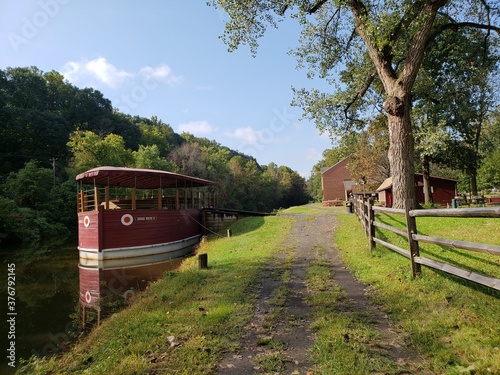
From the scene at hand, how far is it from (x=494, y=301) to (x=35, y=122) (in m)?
55.0

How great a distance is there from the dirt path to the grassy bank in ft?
0.75

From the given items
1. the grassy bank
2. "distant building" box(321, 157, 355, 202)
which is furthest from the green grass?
"distant building" box(321, 157, 355, 202)

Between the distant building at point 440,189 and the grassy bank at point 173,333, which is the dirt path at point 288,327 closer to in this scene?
the grassy bank at point 173,333

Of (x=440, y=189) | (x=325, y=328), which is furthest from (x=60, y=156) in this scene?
(x=325, y=328)

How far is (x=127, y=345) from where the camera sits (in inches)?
170

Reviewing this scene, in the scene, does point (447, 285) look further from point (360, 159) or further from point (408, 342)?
point (360, 159)

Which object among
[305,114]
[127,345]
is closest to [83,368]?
[127,345]

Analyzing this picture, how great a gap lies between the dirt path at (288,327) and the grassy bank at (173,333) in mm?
227

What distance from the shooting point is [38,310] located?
358 inches

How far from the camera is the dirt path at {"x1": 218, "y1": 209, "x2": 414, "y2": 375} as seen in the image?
132 inches

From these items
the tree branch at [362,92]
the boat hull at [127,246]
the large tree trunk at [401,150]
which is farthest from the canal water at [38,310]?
the tree branch at [362,92]

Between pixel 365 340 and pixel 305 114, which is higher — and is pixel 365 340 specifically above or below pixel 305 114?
below

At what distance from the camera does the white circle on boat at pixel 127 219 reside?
1608 cm


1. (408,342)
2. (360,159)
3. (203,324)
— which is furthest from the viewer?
(360,159)
